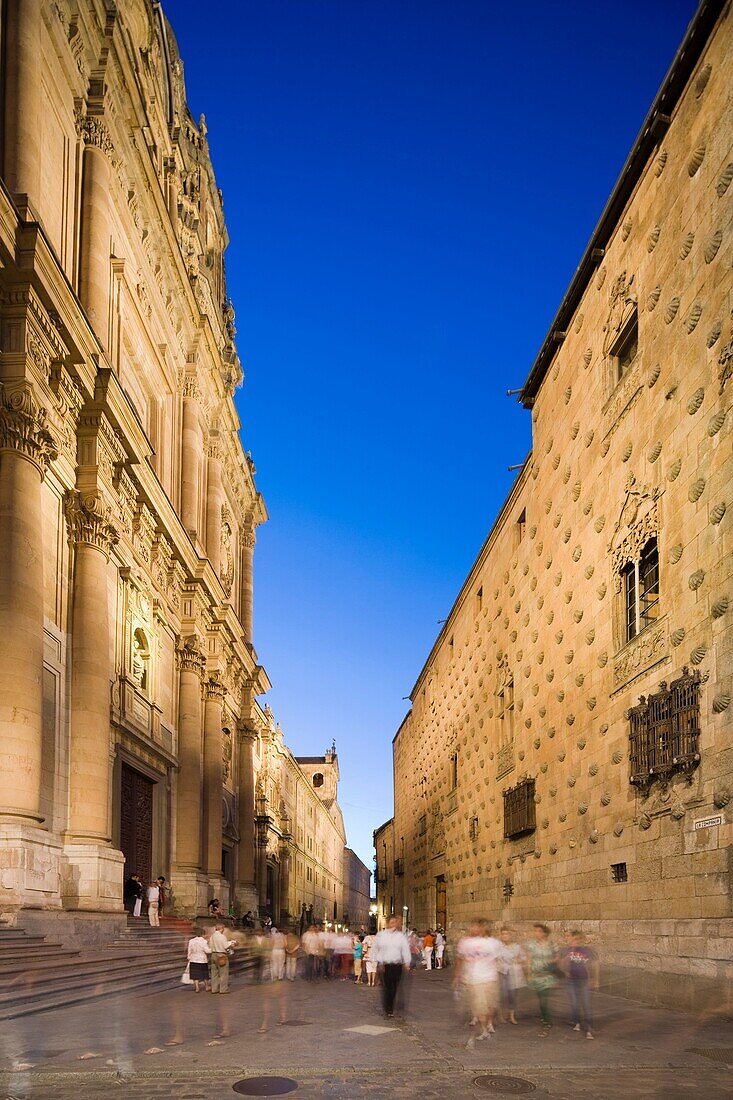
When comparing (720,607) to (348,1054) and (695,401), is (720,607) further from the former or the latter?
(348,1054)

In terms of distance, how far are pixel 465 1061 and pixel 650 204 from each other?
573 inches

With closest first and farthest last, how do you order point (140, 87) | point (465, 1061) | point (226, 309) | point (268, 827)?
point (465, 1061), point (140, 87), point (226, 309), point (268, 827)

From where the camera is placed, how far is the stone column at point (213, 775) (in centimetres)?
4031

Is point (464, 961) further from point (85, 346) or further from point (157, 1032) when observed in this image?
point (85, 346)

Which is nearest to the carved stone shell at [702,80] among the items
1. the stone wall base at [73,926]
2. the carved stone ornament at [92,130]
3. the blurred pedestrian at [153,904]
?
the carved stone ornament at [92,130]

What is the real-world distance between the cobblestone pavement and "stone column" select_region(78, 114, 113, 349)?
17.0 metres

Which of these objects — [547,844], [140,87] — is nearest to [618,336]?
[547,844]

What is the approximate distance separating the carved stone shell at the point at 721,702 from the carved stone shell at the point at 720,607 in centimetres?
111

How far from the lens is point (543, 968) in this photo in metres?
14.1

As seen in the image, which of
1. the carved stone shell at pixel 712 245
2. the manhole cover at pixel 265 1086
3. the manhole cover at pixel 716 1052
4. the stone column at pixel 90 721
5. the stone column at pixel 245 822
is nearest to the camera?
the manhole cover at pixel 265 1086

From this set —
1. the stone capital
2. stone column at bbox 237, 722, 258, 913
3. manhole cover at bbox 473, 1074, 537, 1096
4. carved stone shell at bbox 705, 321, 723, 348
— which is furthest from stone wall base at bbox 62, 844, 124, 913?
stone column at bbox 237, 722, 258, 913

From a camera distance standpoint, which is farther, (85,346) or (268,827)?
(268,827)

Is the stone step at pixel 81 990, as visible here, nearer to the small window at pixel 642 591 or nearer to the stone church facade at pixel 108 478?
the stone church facade at pixel 108 478

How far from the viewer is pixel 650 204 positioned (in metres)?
18.6
